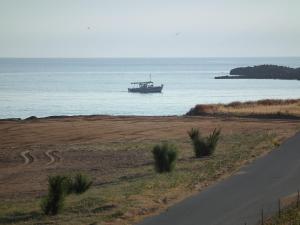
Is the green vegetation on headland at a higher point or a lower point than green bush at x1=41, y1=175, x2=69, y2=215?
higher

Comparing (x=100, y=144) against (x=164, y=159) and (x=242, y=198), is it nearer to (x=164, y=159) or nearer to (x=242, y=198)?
(x=164, y=159)

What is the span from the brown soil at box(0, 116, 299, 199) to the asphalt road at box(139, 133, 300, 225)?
183 inches

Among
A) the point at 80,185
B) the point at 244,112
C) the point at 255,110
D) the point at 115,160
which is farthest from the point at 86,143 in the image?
the point at 255,110

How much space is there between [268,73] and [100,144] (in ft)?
477

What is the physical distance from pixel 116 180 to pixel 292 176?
5667 millimetres

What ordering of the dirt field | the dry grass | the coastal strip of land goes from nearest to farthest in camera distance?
→ the coastal strip of land
the dirt field
the dry grass

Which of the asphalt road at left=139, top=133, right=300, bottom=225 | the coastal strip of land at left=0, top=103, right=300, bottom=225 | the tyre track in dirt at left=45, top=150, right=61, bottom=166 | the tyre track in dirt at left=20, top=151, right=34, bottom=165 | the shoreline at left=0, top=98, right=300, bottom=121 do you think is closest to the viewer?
the asphalt road at left=139, top=133, right=300, bottom=225

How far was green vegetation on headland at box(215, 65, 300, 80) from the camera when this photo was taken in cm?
16362

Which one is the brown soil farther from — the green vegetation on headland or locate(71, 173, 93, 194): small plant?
the green vegetation on headland

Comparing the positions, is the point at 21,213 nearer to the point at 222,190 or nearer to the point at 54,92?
the point at 222,190

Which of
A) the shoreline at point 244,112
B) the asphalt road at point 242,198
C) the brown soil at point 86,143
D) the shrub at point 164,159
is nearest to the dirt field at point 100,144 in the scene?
the brown soil at point 86,143

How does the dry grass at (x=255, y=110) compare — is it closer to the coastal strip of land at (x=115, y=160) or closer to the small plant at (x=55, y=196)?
the coastal strip of land at (x=115, y=160)

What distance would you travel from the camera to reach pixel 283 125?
140 feet

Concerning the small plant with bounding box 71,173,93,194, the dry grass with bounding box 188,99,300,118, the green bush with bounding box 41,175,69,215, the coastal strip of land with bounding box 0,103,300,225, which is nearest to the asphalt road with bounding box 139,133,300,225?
the coastal strip of land with bounding box 0,103,300,225
